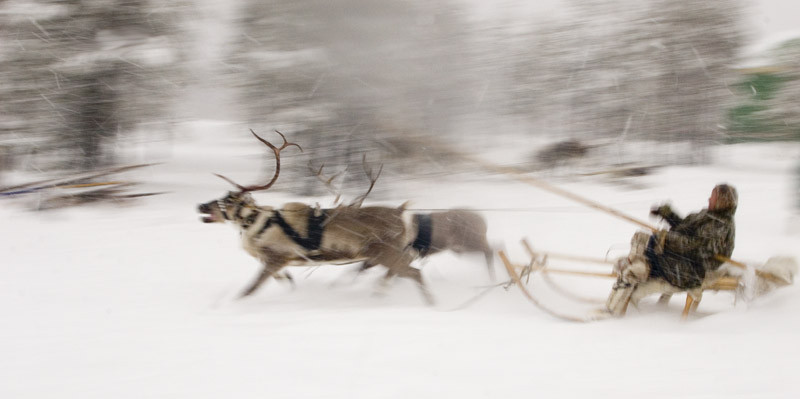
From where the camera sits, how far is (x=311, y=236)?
5.45 meters

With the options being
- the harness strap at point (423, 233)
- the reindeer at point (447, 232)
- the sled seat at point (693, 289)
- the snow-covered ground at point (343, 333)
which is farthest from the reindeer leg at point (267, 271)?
the sled seat at point (693, 289)

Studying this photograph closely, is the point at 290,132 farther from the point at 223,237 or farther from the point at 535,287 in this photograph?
the point at 535,287

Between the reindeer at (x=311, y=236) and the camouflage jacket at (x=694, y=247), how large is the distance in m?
2.14

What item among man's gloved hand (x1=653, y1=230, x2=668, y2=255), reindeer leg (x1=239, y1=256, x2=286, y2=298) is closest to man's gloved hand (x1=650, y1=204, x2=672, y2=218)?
man's gloved hand (x1=653, y1=230, x2=668, y2=255)

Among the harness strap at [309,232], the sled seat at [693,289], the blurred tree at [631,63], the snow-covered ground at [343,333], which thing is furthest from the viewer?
the blurred tree at [631,63]

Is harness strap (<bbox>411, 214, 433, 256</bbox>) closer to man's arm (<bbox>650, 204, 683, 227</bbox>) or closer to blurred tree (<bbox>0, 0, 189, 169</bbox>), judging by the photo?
man's arm (<bbox>650, 204, 683, 227</bbox>)

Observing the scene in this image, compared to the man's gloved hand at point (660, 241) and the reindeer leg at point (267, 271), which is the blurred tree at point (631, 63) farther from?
the reindeer leg at point (267, 271)

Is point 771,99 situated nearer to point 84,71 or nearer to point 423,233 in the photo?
point 423,233

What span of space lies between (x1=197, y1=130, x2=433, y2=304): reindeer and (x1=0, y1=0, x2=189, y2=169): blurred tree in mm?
8289

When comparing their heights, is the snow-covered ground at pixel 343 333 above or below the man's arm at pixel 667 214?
below

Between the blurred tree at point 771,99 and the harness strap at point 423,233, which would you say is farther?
the blurred tree at point 771,99

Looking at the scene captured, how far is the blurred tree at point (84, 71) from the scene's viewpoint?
11297 mm

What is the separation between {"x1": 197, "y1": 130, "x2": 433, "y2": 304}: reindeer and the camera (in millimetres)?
5441

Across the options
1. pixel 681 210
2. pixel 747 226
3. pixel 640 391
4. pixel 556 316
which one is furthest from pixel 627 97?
pixel 640 391
